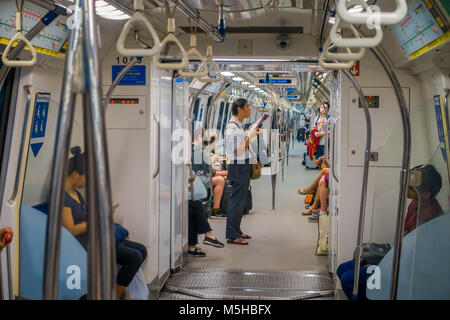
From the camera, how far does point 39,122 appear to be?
11.3 feet

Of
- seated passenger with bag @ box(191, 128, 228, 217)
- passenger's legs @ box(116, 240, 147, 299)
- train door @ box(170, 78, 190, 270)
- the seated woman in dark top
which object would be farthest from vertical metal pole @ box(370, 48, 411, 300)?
seated passenger with bag @ box(191, 128, 228, 217)

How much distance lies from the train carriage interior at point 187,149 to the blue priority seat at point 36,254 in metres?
0.01

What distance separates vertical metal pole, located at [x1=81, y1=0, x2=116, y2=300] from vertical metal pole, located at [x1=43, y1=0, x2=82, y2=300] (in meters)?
0.04

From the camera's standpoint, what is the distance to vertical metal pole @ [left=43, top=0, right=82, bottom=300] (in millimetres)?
1111

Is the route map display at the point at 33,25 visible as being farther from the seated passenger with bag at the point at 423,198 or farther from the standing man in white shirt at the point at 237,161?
the standing man in white shirt at the point at 237,161

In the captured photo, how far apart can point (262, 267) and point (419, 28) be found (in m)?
3.32

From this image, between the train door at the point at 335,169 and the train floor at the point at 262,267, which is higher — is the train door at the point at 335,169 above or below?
above

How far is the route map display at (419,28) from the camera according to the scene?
276 centimetres

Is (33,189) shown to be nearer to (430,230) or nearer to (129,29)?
(129,29)

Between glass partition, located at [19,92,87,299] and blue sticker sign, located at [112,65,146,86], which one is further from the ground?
blue sticker sign, located at [112,65,146,86]

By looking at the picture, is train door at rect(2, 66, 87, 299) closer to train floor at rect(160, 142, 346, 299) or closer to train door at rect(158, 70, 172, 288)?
train door at rect(158, 70, 172, 288)

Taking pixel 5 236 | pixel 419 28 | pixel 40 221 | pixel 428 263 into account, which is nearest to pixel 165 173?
pixel 40 221

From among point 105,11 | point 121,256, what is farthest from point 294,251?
point 105,11

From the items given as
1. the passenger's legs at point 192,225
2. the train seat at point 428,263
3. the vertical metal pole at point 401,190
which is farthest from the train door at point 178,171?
the train seat at point 428,263
